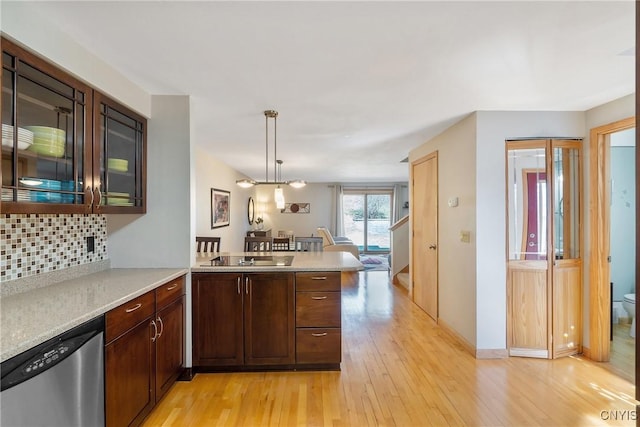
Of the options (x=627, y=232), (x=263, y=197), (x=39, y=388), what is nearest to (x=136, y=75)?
(x=39, y=388)

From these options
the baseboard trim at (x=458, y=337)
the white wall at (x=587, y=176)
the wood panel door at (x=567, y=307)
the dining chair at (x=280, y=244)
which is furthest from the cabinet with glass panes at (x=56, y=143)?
the white wall at (x=587, y=176)

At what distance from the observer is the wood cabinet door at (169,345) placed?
2152 millimetres

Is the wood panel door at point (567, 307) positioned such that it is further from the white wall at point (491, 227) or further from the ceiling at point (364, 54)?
the ceiling at point (364, 54)

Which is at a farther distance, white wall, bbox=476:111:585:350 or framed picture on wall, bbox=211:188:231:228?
framed picture on wall, bbox=211:188:231:228

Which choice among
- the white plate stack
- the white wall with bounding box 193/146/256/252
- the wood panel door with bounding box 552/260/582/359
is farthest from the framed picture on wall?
the wood panel door with bounding box 552/260/582/359

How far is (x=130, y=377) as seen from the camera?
182cm

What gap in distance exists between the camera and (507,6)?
1483 mm

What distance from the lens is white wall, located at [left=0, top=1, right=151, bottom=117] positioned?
4.74ft

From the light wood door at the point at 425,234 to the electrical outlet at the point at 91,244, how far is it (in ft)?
11.5

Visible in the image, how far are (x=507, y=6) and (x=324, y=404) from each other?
8.62 feet

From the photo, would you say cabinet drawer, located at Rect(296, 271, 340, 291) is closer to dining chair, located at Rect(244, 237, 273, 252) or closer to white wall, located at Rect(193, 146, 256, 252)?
dining chair, located at Rect(244, 237, 273, 252)

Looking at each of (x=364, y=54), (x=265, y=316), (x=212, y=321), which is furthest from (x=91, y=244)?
(x=364, y=54)

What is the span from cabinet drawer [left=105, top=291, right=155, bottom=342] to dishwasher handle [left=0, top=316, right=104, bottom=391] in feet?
0.30

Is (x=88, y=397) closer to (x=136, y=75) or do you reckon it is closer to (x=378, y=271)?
(x=136, y=75)
